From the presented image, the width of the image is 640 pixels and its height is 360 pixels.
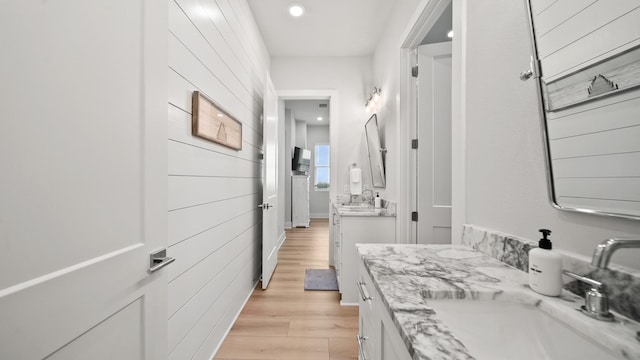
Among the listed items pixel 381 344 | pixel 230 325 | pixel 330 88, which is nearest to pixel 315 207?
pixel 330 88

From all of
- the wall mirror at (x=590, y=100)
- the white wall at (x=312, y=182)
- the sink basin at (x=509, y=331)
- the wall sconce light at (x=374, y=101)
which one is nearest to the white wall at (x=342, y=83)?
the wall sconce light at (x=374, y=101)

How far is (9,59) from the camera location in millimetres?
425

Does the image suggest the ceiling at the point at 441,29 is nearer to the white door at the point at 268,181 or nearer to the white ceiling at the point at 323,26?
the white ceiling at the point at 323,26

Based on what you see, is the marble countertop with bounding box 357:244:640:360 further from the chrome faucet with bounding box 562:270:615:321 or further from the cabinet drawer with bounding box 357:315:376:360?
the cabinet drawer with bounding box 357:315:376:360

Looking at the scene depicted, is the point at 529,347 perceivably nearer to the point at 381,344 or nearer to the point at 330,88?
the point at 381,344

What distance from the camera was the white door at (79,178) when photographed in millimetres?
432

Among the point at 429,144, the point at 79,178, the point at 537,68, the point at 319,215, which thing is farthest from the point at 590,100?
the point at 319,215

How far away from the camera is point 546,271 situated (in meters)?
0.62

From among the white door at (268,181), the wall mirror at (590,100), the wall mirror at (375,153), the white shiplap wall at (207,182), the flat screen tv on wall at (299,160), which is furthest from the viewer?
the flat screen tv on wall at (299,160)

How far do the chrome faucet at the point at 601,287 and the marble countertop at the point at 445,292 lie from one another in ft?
0.06

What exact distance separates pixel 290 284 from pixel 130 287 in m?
2.19

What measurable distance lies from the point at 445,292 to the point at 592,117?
23.0 inches

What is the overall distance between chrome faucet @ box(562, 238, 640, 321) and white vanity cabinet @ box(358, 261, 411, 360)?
1.34ft

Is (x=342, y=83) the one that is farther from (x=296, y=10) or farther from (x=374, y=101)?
(x=296, y=10)
